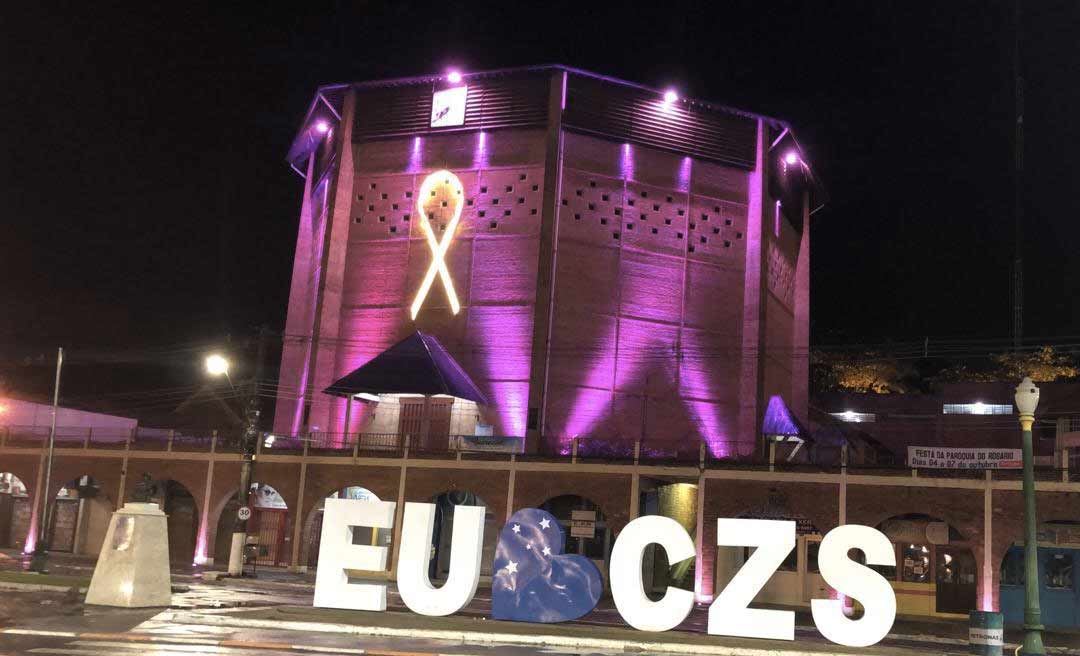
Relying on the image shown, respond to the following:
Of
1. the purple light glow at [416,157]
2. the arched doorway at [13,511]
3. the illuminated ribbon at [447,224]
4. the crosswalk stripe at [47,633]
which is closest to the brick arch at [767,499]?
the illuminated ribbon at [447,224]

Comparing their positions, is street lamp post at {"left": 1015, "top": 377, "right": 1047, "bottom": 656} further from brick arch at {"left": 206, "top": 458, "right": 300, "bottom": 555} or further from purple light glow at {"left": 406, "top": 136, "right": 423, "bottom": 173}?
purple light glow at {"left": 406, "top": 136, "right": 423, "bottom": 173}

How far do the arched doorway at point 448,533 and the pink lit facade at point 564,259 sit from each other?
3908 millimetres

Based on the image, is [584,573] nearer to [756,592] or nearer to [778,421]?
[756,592]

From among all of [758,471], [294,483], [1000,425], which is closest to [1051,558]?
[758,471]

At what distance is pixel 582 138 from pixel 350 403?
639 inches

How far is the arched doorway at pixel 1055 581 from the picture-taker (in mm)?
34031

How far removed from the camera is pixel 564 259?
46812mm

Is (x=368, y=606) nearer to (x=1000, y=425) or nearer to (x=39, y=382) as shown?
(x=1000, y=425)

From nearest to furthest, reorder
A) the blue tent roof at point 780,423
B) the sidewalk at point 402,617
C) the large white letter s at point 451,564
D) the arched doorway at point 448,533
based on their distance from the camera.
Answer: the sidewalk at point 402,617
the large white letter s at point 451,564
the arched doorway at point 448,533
the blue tent roof at point 780,423

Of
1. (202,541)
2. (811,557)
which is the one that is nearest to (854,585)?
(811,557)

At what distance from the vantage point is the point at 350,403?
46750 mm

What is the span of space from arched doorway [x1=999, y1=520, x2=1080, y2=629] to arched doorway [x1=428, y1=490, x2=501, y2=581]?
18.8m

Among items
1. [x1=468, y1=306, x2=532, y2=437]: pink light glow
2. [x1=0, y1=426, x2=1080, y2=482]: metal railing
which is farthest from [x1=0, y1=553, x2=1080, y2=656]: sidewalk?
[x1=468, y1=306, x2=532, y2=437]: pink light glow

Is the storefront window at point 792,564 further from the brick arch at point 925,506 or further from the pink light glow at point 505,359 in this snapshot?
the pink light glow at point 505,359
